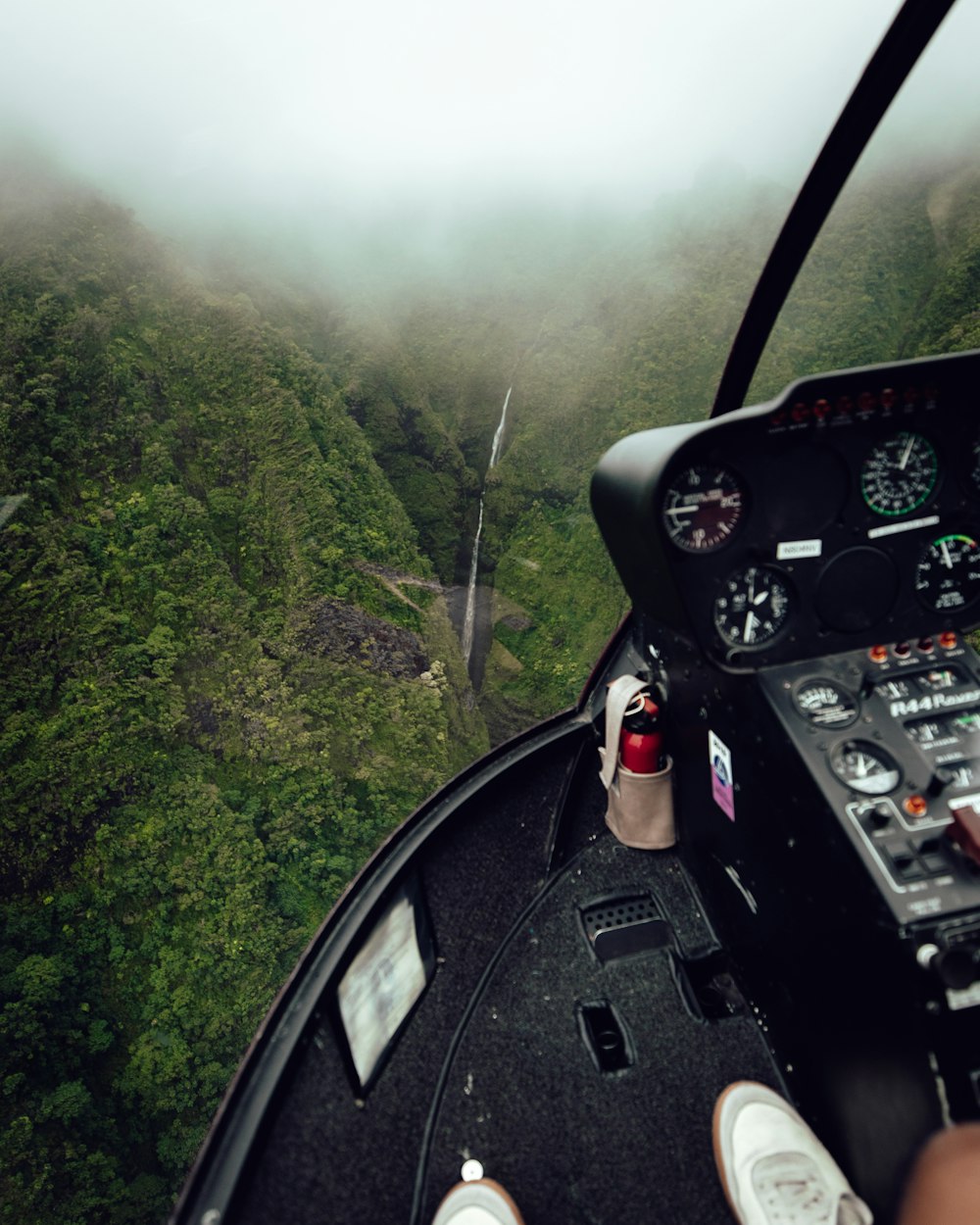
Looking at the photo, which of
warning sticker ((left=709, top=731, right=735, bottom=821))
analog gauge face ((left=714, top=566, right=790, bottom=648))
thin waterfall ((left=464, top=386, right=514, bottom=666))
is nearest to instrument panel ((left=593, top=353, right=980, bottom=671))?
analog gauge face ((left=714, top=566, right=790, bottom=648))

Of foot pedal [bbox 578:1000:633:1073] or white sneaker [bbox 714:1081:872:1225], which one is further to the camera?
foot pedal [bbox 578:1000:633:1073]

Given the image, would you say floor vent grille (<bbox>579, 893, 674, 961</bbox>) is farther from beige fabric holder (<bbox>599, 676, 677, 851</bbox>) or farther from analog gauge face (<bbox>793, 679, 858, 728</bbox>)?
analog gauge face (<bbox>793, 679, 858, 728</bbox>)

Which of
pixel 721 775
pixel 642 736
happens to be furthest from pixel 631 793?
pixel 721 775

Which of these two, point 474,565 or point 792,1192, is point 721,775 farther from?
point 474,565

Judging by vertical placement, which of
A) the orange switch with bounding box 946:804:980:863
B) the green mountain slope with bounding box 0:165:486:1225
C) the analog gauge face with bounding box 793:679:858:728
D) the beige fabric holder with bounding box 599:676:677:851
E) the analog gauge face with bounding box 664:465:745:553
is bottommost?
the green mountain slope with bounding box 0:165:486:1225

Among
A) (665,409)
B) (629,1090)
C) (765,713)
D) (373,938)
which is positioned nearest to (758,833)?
(765,713)

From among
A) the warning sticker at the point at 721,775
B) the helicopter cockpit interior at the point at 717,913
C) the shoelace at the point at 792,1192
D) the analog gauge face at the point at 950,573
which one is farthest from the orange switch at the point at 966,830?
the shoelace at the point at 792,1192

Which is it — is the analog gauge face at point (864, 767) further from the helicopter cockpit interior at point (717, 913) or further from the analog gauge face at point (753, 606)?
the analog gauge face at point (753, 606)

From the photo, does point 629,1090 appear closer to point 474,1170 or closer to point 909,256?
point 474,1170
